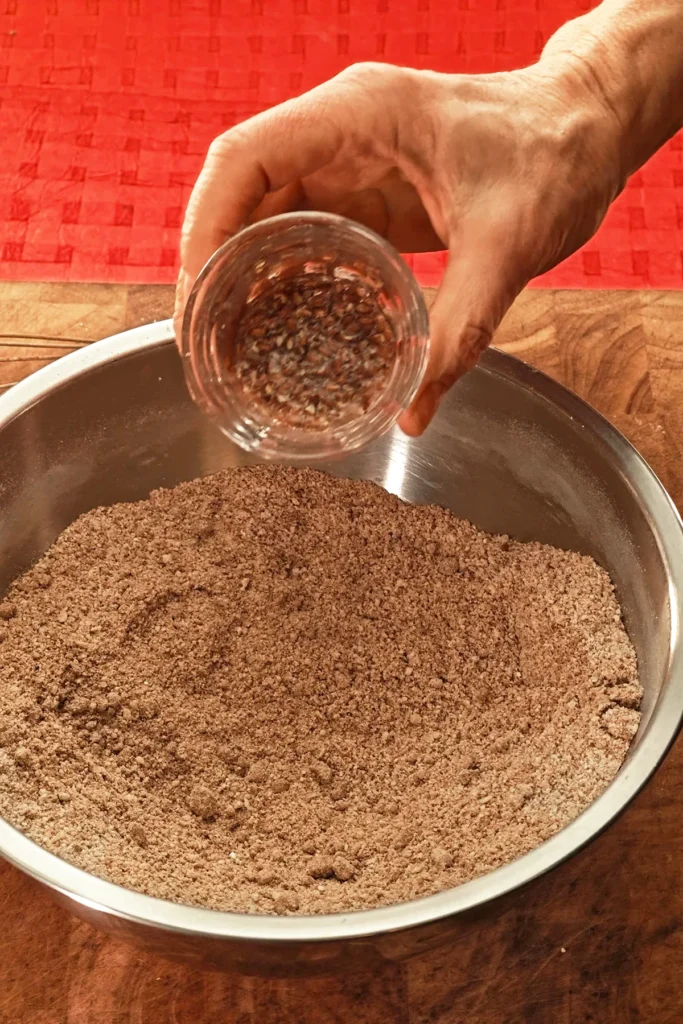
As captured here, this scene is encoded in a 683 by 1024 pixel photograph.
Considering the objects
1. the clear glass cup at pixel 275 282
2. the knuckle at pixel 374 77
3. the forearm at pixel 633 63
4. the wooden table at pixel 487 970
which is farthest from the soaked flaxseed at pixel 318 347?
the wooden table at pixel 487 970

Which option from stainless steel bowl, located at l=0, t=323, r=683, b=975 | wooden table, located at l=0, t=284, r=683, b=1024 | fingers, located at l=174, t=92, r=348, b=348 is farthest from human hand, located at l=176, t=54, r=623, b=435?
wooden table, located at l=0, t=284, r=683, b=1024

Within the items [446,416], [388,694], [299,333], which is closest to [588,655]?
[388,694]

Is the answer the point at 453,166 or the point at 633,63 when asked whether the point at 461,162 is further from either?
the point at 633,63

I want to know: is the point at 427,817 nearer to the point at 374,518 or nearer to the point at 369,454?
the point at 374,518

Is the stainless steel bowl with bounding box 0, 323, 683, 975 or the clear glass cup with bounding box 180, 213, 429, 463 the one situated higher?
the clear glass cup with bounding box 180, 213, 429, 463

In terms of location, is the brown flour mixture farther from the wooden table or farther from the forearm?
the forearm

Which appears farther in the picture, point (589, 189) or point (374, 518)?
point (374, 518)
